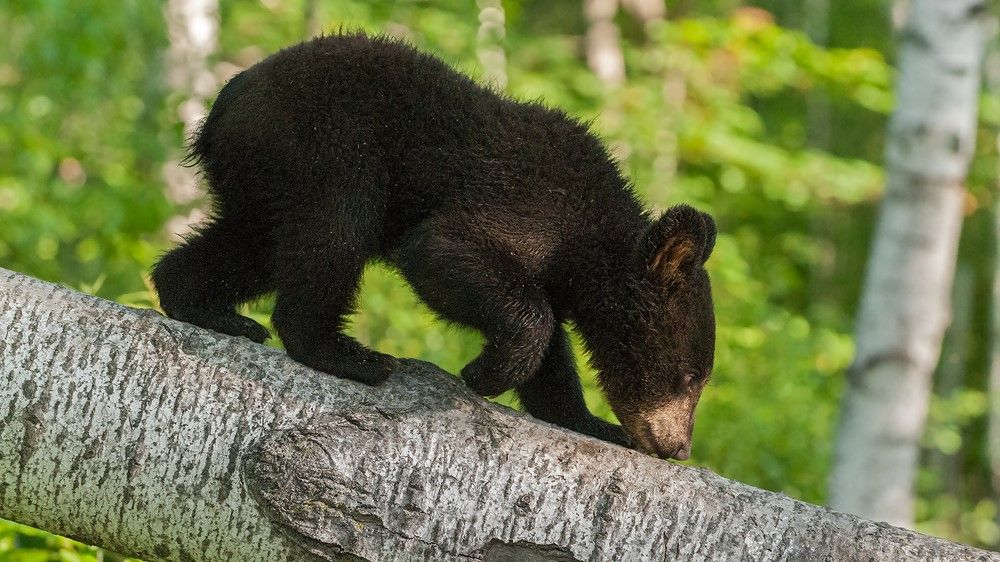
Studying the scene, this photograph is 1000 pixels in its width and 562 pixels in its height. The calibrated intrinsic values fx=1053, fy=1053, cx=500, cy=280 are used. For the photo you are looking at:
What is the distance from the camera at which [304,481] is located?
2.37 m

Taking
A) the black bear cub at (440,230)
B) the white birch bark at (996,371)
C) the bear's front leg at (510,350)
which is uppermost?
the white birch bark at (996,371)

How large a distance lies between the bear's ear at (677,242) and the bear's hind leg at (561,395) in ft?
1.86

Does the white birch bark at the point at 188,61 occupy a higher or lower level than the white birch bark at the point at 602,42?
lower

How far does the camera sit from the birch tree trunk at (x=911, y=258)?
5.71 metres

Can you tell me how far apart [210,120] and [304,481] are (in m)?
1.67

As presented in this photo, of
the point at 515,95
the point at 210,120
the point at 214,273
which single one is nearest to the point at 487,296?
the point at 214,273

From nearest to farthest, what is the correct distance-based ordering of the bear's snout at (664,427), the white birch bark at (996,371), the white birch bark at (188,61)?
the bear's snout at (664,427)
the white birch bark at (188,61)
the white birch bark at (996,371)

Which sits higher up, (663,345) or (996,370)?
(996,370)

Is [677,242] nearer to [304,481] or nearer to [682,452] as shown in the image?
[682,452]

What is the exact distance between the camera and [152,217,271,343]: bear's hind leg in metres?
3.62

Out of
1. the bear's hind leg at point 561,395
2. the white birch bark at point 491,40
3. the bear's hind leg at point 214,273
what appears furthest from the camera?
the white birch bark at point 491,40

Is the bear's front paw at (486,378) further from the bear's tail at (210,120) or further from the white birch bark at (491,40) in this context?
the white birch bark at (491,40)

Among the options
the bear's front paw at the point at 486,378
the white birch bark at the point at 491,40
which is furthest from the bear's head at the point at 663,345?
the white birch bark at the point at 491,40

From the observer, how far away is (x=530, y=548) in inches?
94.2
